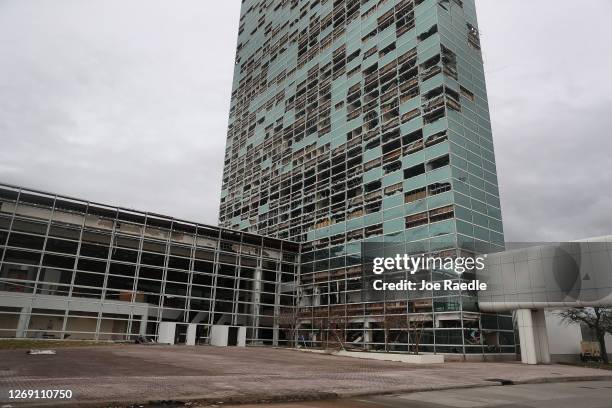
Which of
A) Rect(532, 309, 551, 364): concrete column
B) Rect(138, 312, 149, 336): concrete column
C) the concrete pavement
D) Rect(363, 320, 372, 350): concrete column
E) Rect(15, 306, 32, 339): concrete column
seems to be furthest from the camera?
Rect(363, 320, 372, 350): concrete column

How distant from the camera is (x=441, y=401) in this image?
11.0m

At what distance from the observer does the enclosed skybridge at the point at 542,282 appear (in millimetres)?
30188

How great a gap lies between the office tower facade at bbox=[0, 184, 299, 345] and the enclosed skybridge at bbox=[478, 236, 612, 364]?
25.8 m

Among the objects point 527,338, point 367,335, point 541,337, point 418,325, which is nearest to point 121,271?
point 367,335

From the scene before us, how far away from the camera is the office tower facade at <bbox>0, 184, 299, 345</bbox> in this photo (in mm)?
39719

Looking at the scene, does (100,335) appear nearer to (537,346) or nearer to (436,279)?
(436,279)

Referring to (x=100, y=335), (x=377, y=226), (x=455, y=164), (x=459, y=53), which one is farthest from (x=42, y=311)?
(x=459, y=53)

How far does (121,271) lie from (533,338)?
1818 inches

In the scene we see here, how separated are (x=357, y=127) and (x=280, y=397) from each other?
46.5 metres

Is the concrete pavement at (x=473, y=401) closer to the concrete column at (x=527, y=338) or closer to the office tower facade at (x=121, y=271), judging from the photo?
the concrete column at (x=527, y=338)

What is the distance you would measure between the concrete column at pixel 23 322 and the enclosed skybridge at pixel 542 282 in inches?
1599

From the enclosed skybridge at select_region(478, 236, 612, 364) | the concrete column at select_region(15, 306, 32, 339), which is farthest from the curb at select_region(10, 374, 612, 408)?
the concrete column at select_region(15, 306, 32, 339)

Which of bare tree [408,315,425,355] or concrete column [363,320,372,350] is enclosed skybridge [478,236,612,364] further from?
concrete column [363,320,372,350]

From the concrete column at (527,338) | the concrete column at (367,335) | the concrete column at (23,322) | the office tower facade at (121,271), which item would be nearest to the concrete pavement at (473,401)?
the concrete column at (527,338)
